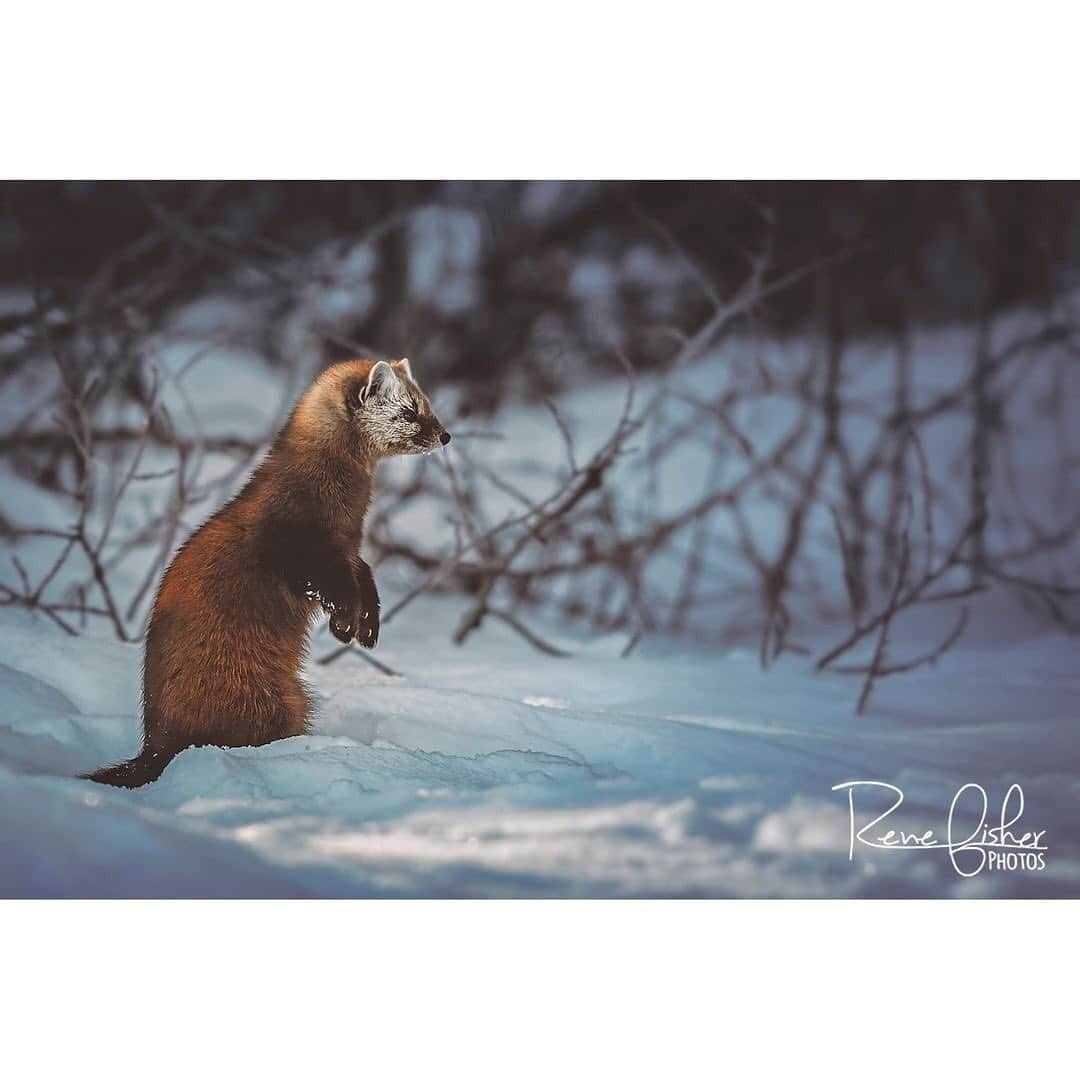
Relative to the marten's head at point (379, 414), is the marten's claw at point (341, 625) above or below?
below

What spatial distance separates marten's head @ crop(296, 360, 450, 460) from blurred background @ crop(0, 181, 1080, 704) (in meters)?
0.39

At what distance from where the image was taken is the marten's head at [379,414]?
92.0 inches

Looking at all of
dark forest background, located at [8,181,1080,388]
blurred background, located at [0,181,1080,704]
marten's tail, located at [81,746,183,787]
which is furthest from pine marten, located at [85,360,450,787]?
dark forest background, located at [8,181,1080,388]

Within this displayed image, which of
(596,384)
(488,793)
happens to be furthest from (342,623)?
(596,384)

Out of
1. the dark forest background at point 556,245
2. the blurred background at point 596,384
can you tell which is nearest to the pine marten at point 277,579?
the blurred background at point 596,384

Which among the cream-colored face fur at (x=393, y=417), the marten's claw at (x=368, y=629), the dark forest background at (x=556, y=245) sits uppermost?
the dark forest background at (x=556, y=245)

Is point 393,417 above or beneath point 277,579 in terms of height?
above

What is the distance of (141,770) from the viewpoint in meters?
2.13

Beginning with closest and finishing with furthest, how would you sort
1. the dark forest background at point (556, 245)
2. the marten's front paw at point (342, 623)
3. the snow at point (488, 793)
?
the snow at point (488, 793), the marten's front paw at point (342, 623), the dark forest background at point (556, 245)

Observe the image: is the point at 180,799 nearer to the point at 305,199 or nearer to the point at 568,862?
the point at 568,862

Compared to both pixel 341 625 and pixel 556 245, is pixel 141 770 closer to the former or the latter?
pixel 341 625

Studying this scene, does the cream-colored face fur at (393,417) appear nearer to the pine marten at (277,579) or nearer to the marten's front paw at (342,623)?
the pine marten at (277,579)

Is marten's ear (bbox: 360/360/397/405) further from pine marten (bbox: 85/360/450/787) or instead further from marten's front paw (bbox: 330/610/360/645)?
marten's front paw (bbox: 330/610/360/645)

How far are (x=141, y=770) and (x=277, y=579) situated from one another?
1.46 ft
